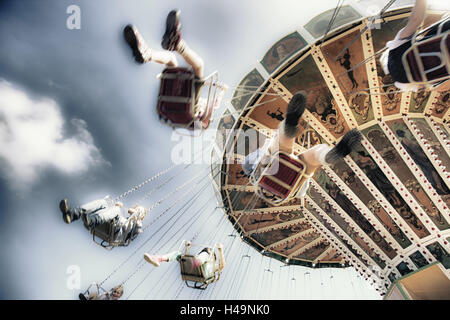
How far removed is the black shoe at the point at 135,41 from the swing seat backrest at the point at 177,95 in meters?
0.54

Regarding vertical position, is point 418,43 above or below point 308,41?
below

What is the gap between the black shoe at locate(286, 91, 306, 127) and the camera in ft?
9.87

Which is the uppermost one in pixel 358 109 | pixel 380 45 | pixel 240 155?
pixel 380 45

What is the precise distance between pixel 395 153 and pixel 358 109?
3.79 ft

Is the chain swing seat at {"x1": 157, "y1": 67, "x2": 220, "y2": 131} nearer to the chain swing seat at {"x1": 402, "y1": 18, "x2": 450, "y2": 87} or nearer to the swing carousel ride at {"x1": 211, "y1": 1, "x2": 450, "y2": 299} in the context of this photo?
the swing carousel ride at {"x1": 211, "y1": 1, "x2": 450, "y2": 299}

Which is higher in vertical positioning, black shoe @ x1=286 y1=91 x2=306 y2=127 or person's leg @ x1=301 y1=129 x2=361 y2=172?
black shoe @ x1=286 y1=91 x2=306 y2=127

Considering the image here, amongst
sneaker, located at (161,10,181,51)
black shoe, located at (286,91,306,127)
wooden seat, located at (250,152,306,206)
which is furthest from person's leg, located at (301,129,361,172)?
sneaker, located at (161,10,181,51)

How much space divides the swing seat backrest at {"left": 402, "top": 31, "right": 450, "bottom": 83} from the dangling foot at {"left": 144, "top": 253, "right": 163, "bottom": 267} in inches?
180

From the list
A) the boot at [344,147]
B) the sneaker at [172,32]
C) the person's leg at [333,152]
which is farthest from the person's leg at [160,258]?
the sneaker at [172,32]

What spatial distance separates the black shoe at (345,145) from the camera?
117 inches

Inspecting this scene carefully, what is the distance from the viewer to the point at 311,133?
17.8ft
